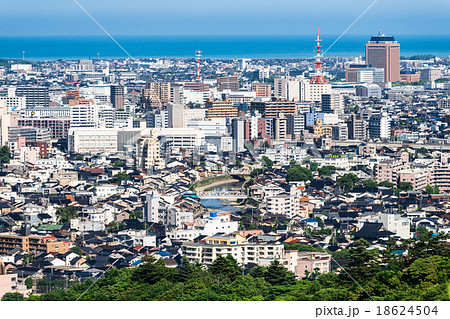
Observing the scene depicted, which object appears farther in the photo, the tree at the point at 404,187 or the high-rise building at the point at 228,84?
the high-rise building at the point at 228,84

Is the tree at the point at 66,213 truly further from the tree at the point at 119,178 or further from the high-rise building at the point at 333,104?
the high-rise building at the point at 333,104

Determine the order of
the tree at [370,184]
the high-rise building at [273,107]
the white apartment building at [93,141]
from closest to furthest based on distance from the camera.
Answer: the tree at [370,184] < the white apartment building at [93,141] < the high-rise building at [273,107]

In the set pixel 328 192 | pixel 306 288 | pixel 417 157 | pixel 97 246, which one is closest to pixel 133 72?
pixel 417 157

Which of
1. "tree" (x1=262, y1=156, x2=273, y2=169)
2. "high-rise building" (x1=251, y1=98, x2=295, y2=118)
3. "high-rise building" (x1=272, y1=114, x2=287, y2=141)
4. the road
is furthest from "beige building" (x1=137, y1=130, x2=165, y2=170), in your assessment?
"high-rise building" (x1=251, y1=98, x2=295, y2=118)

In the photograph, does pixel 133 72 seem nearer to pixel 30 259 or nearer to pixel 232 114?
A: pixel 232 114

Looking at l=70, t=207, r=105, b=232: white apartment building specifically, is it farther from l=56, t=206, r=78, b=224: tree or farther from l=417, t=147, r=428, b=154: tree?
→ l=417, t=147, r=428, b=154: tree

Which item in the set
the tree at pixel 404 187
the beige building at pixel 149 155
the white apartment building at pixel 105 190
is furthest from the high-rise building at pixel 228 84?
the white apartment building at pixel 105 190

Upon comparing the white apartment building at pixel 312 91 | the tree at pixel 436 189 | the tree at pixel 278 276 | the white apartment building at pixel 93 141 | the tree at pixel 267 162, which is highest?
the white apartment building at pixel 312 91

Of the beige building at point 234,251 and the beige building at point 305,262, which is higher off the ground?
the beige building at point 234,251
